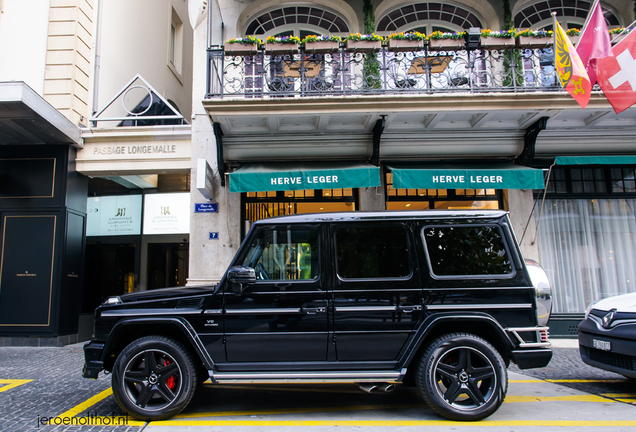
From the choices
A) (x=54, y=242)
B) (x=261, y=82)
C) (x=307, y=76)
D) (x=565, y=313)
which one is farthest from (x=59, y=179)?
(x=565, y=313)

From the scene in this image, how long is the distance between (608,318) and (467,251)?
238 cm

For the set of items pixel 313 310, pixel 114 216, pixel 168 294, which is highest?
pixel 114 216

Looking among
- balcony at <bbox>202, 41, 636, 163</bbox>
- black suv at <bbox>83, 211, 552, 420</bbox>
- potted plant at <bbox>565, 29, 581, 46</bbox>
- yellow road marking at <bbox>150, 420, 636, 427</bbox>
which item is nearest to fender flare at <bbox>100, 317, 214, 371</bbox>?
black suv at <bbox>83, 211, 552, 420</bbox>

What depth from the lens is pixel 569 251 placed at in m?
9.76

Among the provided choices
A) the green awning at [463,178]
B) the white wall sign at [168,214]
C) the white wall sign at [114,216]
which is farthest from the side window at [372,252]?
the white wall sign at [114,216]

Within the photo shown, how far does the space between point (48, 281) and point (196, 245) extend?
326 cm

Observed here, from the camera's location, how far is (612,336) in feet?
16.4

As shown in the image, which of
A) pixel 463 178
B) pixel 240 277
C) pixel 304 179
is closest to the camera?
pixel 240 277

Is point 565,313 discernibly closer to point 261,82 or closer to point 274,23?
point 261,82

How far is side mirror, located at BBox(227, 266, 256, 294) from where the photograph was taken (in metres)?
4.16

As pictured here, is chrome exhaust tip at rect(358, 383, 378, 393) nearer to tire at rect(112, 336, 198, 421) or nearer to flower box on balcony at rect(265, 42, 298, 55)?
tire at rect(112, 336, 198, 421)

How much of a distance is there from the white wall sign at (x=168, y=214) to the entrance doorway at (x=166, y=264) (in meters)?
0.51

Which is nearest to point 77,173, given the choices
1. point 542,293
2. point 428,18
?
point 428,18

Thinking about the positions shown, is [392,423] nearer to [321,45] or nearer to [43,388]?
[43,388]
